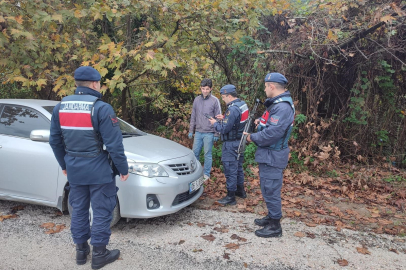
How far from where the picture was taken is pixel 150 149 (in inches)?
159

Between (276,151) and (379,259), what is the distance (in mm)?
1538

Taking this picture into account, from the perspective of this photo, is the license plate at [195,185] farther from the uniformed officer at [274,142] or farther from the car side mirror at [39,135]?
the car side mirror at [39,135]

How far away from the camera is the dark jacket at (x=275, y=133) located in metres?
3.54

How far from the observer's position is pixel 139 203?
3584mm

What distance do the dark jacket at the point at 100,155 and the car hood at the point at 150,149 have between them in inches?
30.7

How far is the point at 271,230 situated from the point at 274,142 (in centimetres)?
108

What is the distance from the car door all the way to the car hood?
92 cm

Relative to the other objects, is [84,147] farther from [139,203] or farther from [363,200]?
[363,200]

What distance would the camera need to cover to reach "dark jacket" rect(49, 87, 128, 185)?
2816 millimetres

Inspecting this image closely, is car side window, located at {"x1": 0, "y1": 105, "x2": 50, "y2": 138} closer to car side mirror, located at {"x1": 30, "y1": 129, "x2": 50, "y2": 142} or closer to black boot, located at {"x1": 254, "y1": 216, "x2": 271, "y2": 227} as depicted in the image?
car side mirror, located at {"x1": 30, "y1": 129, "x2": 50, "y2": 142}

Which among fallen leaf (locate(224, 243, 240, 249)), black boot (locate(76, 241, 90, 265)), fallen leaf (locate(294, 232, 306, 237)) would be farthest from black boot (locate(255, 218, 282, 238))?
black boot (locate(76, 241, 90, 265))

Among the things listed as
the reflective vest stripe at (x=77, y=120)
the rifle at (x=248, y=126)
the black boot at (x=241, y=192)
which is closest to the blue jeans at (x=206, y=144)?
the black boot at (x=241, y=192)

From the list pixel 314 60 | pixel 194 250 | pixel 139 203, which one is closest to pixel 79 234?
pixel 139 203

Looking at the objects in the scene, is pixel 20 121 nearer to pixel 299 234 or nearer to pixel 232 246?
pixel 232 246
